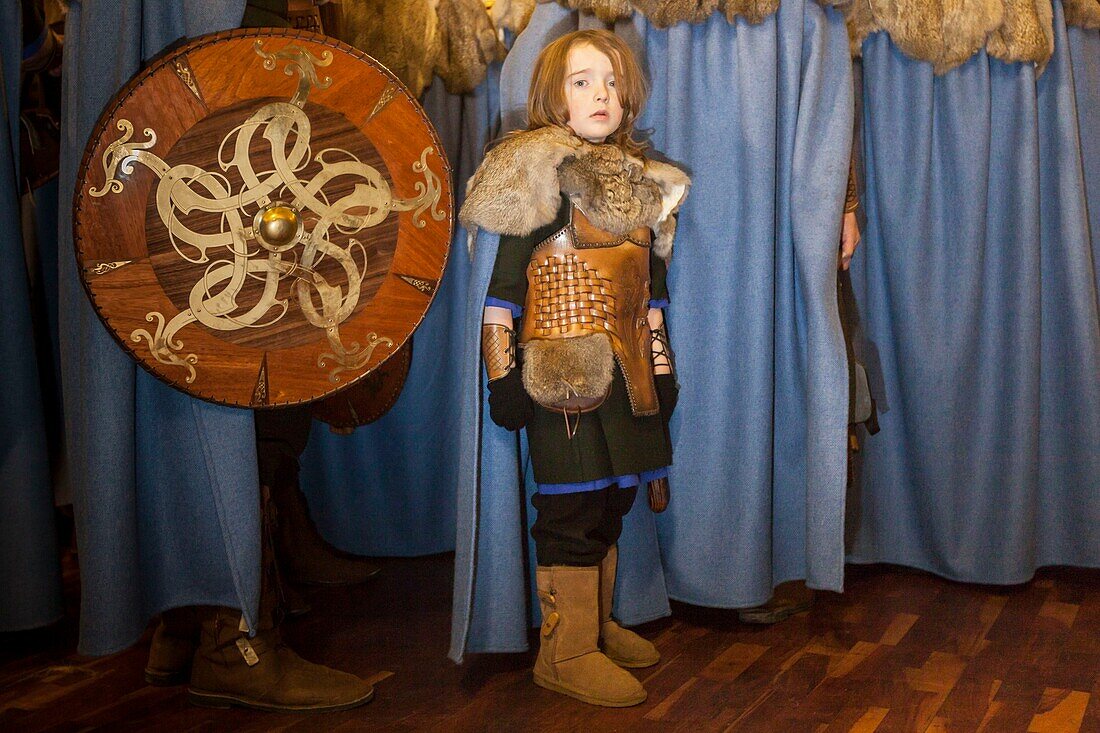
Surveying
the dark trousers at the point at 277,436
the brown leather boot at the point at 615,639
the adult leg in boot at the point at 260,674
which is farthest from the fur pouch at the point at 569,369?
the adult leg in boot at the point at 260,674

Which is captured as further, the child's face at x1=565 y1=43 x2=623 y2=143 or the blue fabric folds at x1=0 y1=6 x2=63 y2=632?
the blue fabric folds at x1=0 y1=6 x2=63 y2=632

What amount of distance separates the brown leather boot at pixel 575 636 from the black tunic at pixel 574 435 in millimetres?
208

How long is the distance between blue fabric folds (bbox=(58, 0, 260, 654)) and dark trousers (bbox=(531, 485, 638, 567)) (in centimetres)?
58

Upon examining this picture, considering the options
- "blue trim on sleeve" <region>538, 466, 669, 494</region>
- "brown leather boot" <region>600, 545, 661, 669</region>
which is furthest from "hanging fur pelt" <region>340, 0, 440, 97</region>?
"brown leather boot" <region>600, 545, 661, 669</region>

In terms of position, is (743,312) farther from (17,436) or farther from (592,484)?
(17,436)

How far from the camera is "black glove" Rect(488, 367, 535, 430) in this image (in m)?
1.98

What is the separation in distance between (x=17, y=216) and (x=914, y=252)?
2321mm

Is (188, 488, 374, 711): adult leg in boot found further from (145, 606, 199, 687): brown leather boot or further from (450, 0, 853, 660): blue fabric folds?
(450, 0, 853, 660): blue fabric folds

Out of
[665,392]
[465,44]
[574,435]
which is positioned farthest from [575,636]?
[465,44]

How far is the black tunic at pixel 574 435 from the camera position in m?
2.02

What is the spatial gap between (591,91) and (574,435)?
0.71m

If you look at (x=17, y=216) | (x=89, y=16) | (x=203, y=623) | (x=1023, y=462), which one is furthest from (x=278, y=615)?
(x=1023, y=462)

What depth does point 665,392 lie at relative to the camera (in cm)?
217

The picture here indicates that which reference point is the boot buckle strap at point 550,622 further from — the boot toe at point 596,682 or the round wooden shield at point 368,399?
the round wooden shield at point 368,399
